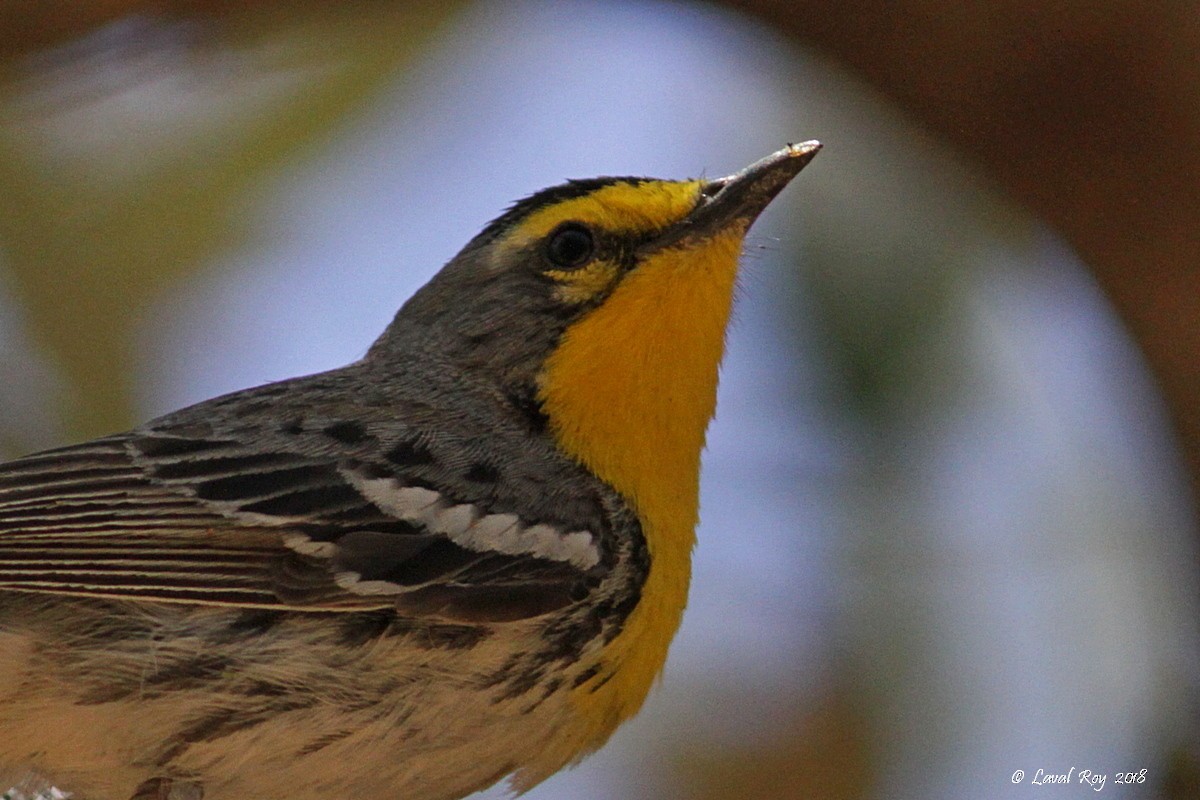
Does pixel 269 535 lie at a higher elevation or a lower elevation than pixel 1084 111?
lower

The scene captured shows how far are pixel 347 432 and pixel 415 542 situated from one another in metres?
0.57

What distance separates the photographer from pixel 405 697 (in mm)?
3326

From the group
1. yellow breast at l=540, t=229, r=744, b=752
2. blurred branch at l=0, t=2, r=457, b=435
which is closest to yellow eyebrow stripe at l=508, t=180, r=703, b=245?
yellow breast at l=540, t=229, r=744, b=752

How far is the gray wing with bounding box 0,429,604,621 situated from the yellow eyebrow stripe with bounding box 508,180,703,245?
932 millimetres

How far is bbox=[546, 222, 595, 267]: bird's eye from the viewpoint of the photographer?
434 centimetres

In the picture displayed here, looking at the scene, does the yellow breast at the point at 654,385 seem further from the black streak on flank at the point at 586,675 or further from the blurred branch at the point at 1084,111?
the blurred branch at the point at 1084,111

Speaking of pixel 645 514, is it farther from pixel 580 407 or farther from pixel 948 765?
pixel 948 765

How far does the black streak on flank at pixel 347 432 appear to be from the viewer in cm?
412

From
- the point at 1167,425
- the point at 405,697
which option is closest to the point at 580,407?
the point at 405,697

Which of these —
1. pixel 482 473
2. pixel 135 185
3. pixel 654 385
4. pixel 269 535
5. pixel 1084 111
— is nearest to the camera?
pixel 1084 111

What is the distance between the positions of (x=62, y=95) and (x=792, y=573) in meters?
3.94

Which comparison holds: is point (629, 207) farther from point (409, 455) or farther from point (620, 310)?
point (409, 455)

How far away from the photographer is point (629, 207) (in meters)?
4.29

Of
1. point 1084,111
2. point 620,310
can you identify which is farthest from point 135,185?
point 1084,111
